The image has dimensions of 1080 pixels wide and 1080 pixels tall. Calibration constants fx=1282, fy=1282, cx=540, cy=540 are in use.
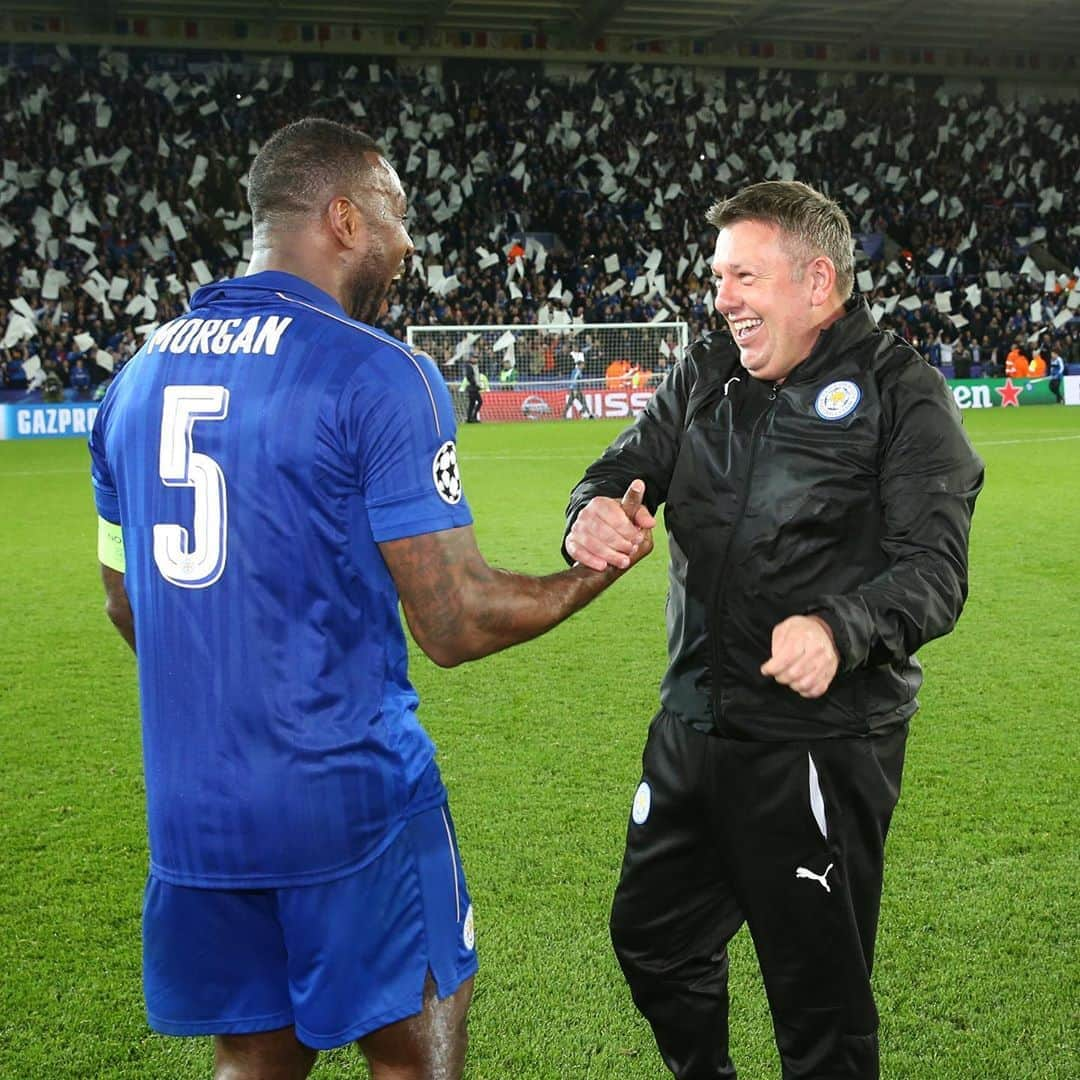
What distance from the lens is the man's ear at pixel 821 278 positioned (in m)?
2.48

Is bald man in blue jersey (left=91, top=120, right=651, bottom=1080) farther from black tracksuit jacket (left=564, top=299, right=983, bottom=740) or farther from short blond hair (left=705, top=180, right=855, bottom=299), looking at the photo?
short blond hair (left=705, top=180, right=855, bottom=299)

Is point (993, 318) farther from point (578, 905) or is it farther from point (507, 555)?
point (578, 905)

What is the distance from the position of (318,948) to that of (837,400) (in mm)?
1330

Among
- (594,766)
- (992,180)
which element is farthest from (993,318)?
(594,766)

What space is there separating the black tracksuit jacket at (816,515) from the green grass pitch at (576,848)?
1.12 m

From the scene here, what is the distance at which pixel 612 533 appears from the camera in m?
2.40

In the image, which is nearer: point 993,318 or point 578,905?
point 578,905

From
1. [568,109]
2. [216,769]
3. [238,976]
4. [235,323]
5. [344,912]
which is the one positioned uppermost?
[568,109]

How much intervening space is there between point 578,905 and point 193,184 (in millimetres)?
26696

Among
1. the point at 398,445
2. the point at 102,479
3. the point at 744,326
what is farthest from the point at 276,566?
the point at 744,326

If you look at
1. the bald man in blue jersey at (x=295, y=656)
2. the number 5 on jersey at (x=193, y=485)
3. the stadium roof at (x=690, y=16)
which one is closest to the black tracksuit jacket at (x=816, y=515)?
the bald man in blue jersey at (x=295, y=656)

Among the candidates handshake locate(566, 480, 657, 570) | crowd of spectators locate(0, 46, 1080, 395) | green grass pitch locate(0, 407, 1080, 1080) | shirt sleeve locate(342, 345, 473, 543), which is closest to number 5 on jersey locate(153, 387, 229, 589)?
shirt sleeve locate(342, 345, 473, 543)

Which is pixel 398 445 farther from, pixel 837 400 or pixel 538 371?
→ pixel 538 371

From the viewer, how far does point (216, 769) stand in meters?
1.97
